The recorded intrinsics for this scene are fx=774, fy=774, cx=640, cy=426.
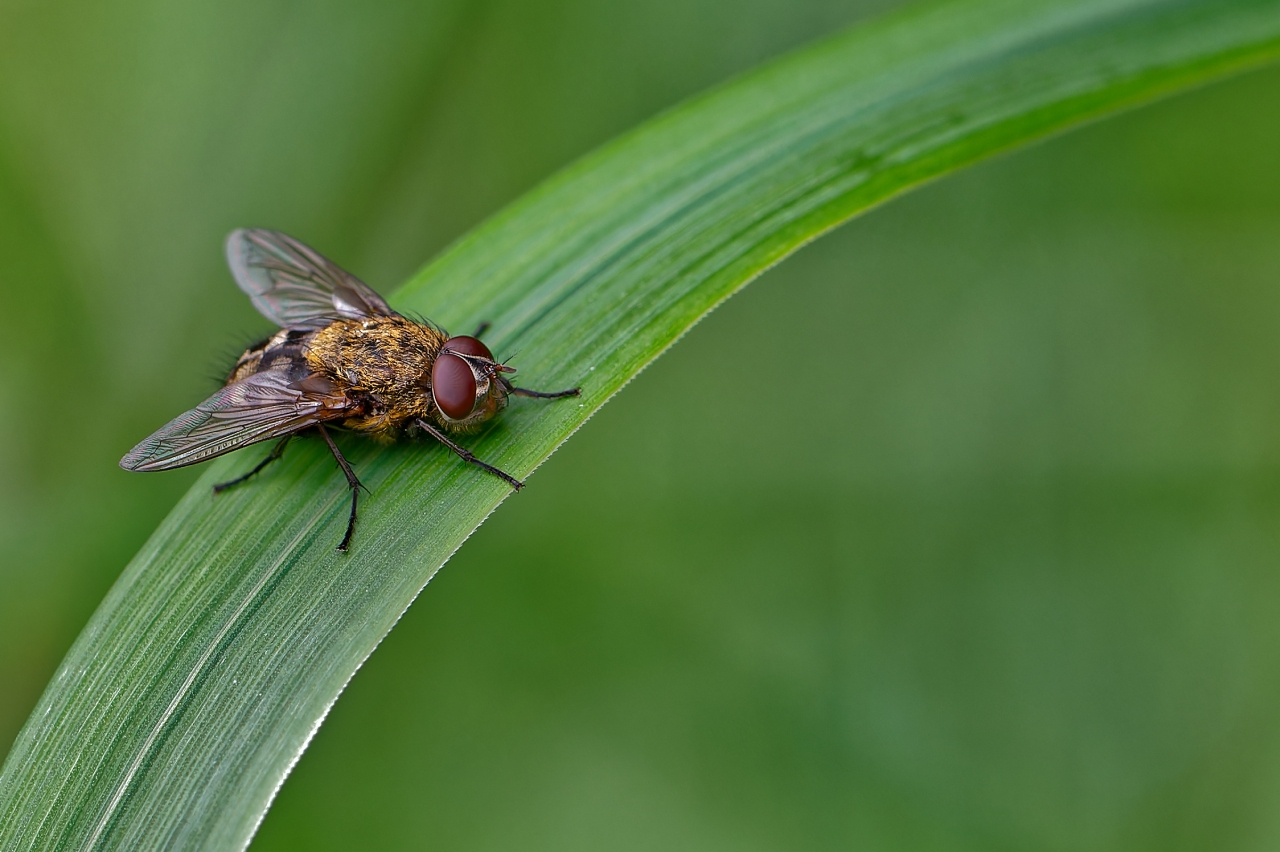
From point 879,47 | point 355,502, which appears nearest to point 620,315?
point 355,502

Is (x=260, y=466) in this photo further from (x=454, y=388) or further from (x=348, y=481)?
(x=454, y=388)

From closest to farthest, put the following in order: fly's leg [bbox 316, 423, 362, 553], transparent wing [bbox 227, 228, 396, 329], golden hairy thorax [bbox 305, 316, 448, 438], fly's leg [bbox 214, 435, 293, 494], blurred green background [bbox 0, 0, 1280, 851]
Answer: fly's leg [bbox 316, 423, 362, 553] < fly's leg [bbox 214, 435, 293, 494] < golden hairy thorax [bbox 305, 316, 448, 438] < blurred green background [bbox 0, 0, 1280, 851] < transparent wing [bbox 227, 228, 396, 329]

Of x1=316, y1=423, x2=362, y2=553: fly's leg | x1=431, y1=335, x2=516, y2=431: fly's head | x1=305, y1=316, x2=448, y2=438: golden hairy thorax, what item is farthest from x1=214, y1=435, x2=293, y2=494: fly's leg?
x1=431, y1=335, x2=516, y2=431: fly's head

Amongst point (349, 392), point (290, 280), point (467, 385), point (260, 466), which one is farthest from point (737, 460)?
point (290, 280)

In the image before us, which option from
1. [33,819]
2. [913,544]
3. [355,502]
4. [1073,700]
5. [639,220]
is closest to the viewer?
[33,819]

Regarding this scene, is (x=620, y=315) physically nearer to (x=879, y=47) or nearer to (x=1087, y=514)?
(x=879, y=47)

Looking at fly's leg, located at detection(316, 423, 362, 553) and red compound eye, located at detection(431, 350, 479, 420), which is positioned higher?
red compound eye, located at detection(431, 350, 479, 420)

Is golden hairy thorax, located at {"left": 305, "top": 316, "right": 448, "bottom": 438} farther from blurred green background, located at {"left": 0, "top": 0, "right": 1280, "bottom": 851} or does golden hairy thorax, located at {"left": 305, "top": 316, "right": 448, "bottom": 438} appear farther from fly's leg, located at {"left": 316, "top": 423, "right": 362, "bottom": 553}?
blurred green background, located at {"left": 0, "top": 0, "right": 1280, "bottom": 851}
